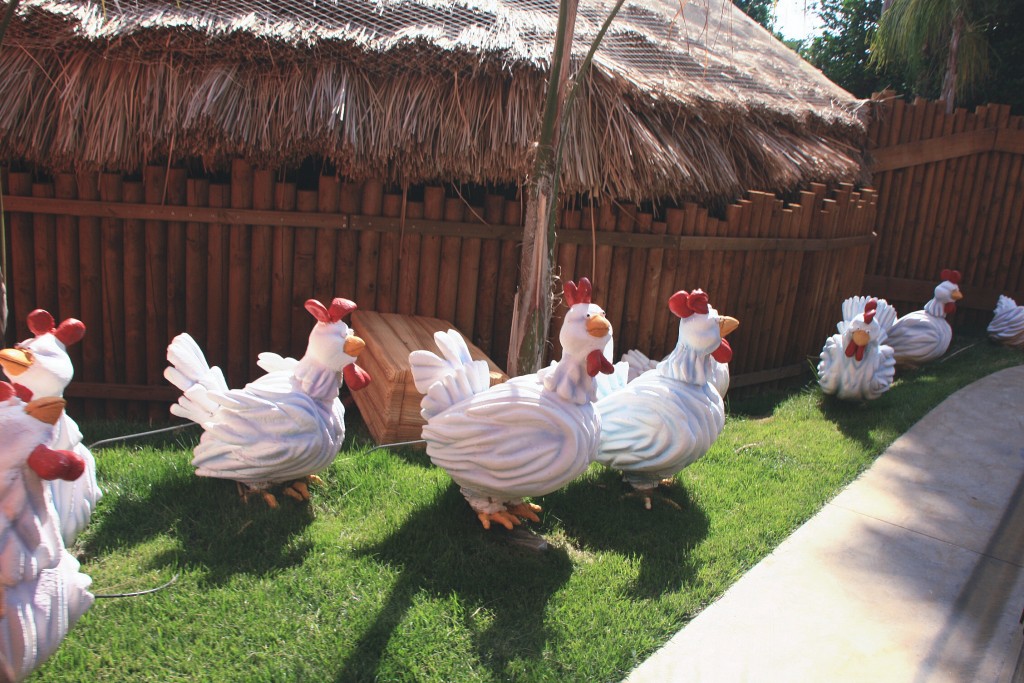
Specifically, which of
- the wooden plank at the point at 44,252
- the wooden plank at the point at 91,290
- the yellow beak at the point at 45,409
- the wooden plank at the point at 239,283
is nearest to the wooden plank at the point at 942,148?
the wooden plank at the point at 239,283

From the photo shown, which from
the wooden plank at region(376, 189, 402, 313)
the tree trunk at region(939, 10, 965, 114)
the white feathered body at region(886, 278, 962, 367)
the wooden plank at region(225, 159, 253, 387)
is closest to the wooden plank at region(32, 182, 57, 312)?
the wooden plank at region(225, 159, 253, 387)

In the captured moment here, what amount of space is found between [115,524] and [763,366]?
200 inches

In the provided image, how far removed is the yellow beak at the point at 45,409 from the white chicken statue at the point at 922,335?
6546mm

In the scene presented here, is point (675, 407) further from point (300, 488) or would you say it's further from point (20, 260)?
point (20, 260)

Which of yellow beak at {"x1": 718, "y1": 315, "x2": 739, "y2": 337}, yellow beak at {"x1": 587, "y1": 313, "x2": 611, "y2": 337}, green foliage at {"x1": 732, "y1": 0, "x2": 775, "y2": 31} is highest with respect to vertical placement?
green foliage at {"x1": 732, "y1": 0, "x2": 775, "y2": 31}

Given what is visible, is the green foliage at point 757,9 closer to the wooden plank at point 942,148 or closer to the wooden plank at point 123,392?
the wooden plank at point 942,148

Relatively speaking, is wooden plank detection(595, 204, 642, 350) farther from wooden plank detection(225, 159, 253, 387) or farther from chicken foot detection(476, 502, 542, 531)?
wooden plank detection(225, 159, 253, 387)

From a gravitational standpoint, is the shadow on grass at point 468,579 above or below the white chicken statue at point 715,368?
below

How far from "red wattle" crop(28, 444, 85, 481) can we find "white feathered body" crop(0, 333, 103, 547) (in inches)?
23.9

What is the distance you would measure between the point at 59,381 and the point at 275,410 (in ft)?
2.63

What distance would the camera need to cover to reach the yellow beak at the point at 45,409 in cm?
213

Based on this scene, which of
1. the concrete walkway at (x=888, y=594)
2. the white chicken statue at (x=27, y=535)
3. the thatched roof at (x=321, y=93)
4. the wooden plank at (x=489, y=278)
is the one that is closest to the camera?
the white chicken statue at (x=27, y=535)

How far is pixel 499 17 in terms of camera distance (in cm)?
562

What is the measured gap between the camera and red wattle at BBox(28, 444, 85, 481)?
6.90 ft
